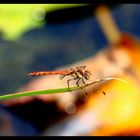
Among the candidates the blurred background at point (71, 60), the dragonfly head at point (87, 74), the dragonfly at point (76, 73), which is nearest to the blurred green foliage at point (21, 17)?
the blurred background at point (71, 60)

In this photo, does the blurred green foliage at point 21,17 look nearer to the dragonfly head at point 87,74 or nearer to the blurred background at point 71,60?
the blurred background at point 71,60

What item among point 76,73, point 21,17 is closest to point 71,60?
point 76,73

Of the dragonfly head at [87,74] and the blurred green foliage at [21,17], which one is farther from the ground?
the blurred green foliage at [21,17]

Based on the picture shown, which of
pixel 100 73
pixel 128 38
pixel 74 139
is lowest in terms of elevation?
pixel 74 139

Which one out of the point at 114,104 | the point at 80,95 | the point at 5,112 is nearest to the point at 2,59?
the point at 5,112

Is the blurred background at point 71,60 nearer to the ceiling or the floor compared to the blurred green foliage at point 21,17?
nearer to the floor

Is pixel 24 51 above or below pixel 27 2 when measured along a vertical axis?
below

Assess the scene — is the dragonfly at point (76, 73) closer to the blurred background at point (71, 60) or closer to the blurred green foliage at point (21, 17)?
the blurred background at point (71, 60)

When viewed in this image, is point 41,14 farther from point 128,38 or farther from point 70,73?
point 128,38

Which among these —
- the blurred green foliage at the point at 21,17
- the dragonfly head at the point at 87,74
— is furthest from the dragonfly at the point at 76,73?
the blurred green foliage at the point at 21,17
